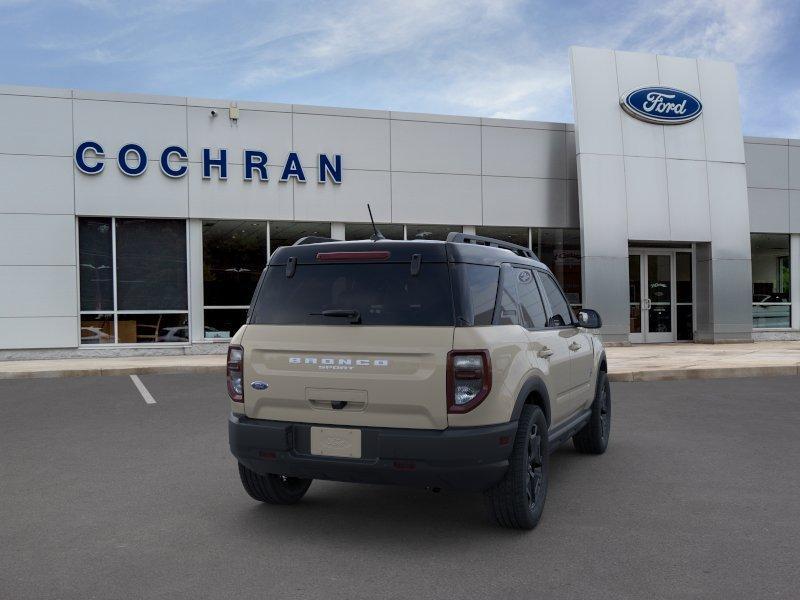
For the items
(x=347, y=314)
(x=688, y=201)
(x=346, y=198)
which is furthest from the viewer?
(x=688, y=201)

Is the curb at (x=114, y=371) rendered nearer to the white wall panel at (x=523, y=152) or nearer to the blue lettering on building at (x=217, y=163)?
the blue lettering on building at (x=217, y=163)

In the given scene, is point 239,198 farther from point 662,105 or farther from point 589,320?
point 589,320

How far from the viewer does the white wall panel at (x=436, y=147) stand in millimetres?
19047

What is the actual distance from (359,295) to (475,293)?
28.4 inches

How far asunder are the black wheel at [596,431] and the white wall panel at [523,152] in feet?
43.3

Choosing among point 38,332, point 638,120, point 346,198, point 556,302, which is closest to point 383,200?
point 346,198

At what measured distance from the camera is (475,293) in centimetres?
465

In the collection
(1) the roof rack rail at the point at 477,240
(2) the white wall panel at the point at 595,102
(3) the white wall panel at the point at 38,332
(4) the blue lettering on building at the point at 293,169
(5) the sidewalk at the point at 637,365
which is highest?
(2) the white wall panel at the point at 595,102

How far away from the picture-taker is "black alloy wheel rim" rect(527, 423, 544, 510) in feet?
16.0

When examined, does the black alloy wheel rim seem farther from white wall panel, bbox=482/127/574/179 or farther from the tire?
white wall panel, bbox=482/127/574/179

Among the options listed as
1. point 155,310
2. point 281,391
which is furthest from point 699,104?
point 281,391

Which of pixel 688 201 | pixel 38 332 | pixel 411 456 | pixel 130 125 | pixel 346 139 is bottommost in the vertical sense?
pixel 411 456

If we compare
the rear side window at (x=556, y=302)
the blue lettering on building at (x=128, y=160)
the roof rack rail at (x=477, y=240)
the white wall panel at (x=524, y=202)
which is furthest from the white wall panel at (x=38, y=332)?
the rear side window at (x=556, y=302)

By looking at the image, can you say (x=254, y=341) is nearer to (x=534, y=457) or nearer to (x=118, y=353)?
(x=534, y=457)
